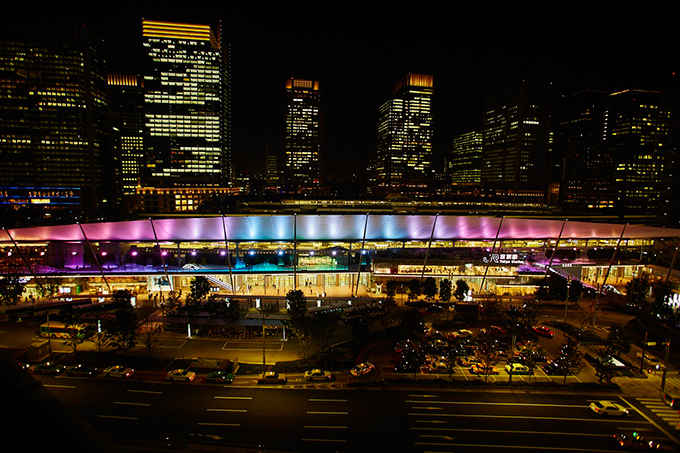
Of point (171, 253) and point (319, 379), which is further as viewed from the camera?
point (171, 253)

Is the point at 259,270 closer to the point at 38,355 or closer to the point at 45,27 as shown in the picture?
the point at 38,355

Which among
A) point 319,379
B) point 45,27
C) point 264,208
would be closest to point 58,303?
point 319,379

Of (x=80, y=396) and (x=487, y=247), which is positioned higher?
(x=487, y=247)

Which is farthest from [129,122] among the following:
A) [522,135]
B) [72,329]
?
[522,135]

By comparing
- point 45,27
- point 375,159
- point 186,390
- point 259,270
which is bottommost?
point 186,390

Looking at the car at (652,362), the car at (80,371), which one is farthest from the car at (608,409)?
the car at (80,371)

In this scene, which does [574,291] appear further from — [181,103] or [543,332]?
[181,103]
